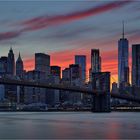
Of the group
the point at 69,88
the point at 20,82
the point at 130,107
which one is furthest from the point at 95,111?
the point at 130,107

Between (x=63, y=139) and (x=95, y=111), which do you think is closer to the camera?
(x=63, y=139)

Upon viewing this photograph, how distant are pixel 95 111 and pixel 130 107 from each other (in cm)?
6023

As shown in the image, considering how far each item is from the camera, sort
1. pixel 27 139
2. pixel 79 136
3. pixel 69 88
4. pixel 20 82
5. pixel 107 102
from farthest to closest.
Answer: pixel 107 102, pixel 69 88, pixel 20 82, pixel 79 136, pixel 27 139

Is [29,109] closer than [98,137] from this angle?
No

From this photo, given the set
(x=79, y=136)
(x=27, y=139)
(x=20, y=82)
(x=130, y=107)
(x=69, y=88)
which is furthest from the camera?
(x=130, y=107)

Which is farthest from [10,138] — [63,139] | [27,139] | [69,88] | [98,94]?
[98,94]

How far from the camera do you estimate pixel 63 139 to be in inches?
1638

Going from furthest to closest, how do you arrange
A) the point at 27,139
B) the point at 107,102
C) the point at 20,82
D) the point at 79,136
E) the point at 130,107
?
the point at 130,107, the point at 107,102, the point at 20,82, the point at 79,136, the point at 27,139

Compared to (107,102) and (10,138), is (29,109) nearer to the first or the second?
(107,102)

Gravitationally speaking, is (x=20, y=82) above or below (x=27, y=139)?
above

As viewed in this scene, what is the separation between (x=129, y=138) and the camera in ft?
137

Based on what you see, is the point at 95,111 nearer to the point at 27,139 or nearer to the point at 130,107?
the point at 130,107

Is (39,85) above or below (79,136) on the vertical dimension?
above

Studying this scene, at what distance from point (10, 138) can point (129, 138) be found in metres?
10.4
